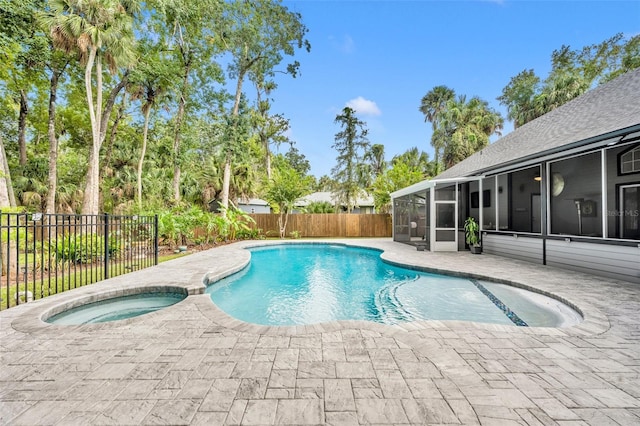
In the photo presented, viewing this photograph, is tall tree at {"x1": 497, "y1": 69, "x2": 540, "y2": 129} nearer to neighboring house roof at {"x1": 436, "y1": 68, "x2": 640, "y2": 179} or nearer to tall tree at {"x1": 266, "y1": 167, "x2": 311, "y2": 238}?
neighboring house roof at {"x1": 436, "y1": 68, "x2": 640, "y2": 179}

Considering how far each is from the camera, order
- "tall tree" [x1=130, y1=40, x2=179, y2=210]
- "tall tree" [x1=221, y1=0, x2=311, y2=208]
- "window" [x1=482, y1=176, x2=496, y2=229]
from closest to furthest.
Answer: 1. "window" [x1=482, y1=176, x2=496, y2=229]
2. "tall tree" [x1=130, y1=40, x2=179, y2=210]
3. "tall tree" [x1=221, y1=0, x2=311, y2=208]

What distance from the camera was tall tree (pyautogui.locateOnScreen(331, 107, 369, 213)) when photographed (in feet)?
82.6

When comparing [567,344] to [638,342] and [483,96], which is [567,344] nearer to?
[638,342]

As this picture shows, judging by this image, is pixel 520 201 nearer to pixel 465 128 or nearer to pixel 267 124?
pixel 465 128

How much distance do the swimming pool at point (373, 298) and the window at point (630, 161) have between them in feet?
16.2

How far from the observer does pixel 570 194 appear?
8828mm

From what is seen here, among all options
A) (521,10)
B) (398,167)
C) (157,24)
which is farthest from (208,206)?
(521,10)

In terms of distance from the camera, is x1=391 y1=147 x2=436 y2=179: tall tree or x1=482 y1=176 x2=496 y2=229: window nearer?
x1=482 y1=176 x2=496 y2=229: window

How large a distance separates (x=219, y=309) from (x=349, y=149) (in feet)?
75.6

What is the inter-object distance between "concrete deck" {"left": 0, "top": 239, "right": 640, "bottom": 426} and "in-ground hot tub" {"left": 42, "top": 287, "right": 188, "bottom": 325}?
1.57 ft

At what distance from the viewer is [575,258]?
6730 mm

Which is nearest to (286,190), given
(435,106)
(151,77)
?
(151,77)

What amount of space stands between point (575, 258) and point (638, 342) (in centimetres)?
468

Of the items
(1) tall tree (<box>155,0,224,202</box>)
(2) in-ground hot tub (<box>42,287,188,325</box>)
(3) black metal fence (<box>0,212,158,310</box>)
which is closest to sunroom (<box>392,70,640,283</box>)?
(2) in-ground hot tub (<box>42,287,188,325</box>)
